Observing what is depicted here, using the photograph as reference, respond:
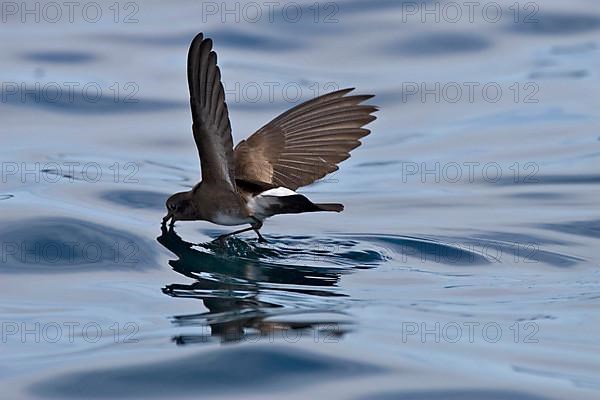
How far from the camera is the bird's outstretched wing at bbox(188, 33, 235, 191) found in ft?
18.2

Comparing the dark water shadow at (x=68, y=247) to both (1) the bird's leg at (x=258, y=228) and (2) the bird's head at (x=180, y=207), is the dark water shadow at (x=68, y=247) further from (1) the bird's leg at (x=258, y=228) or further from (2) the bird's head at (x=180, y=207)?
(1) the bird's leg at (x=258, y=228)

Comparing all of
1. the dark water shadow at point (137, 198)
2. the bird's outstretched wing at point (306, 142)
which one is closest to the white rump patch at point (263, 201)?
the bird's outstretched wing at point (306, 142)

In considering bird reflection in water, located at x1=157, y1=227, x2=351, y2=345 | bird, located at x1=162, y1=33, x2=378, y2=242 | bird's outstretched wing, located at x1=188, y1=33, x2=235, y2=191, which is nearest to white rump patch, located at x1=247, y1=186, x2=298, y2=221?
bird, located at x1=162, y1=33, x2=378, y2=242

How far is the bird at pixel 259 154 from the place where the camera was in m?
5.68

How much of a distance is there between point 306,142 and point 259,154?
0.94 ft

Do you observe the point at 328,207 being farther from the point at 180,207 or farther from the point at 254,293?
the point at 180,207

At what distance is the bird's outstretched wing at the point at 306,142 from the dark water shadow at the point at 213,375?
7.34ft

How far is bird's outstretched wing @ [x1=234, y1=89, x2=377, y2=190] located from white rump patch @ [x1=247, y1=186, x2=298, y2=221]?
0.37 m

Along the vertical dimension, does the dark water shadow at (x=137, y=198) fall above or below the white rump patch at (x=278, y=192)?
below

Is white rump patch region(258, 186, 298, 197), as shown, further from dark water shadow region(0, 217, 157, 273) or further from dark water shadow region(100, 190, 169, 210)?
dark water shadow region(100, 190, 169, 210)

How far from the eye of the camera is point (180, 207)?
6.96 m

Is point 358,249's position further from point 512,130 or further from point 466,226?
point 512,130

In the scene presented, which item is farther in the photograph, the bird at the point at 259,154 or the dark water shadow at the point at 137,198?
the dark water shadow at the point at 137,198

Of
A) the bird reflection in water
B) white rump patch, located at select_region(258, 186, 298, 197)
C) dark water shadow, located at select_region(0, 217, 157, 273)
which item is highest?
white rump patch, located at select_region(258, 186, 298, 197)
